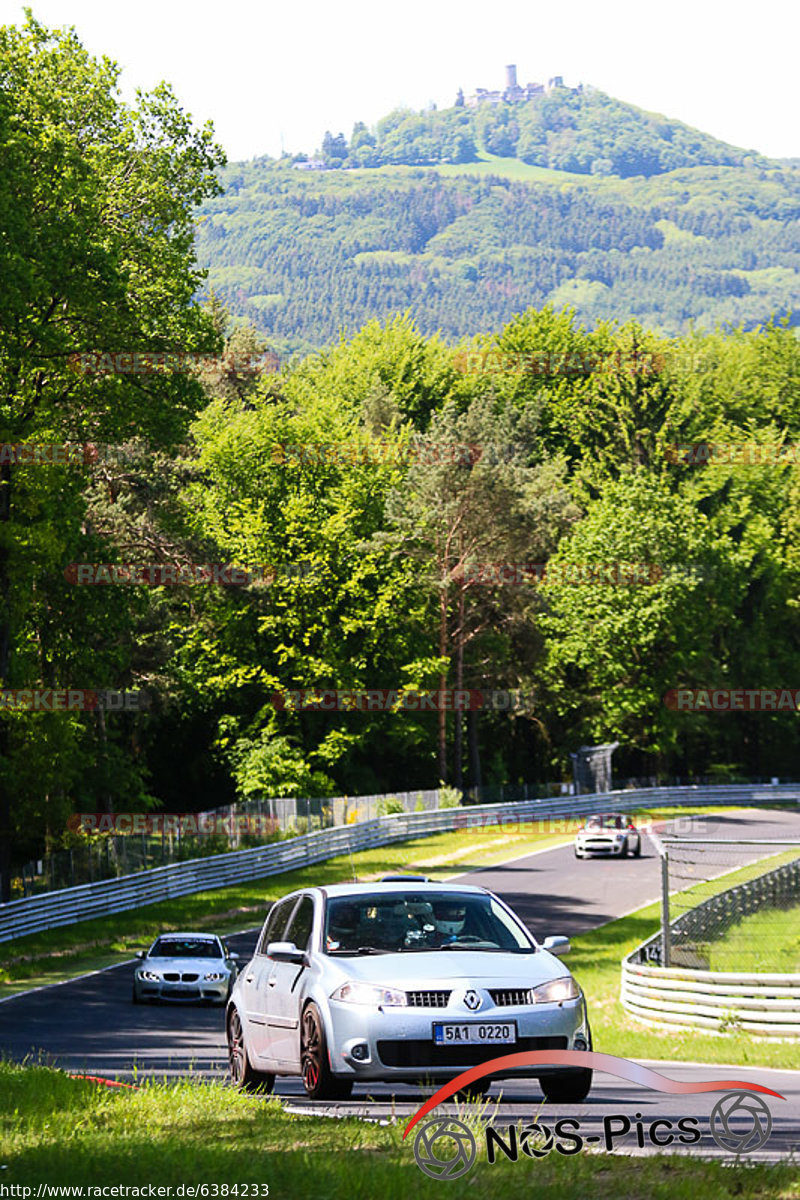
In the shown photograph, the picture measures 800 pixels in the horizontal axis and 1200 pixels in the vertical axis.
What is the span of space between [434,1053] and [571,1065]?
81 centimetres

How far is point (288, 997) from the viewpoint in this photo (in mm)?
10125

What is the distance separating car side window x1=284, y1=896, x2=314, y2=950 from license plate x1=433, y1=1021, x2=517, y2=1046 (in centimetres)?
170

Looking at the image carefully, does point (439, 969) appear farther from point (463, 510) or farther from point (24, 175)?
point (463, 510)

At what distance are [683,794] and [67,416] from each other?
44711 millimetres

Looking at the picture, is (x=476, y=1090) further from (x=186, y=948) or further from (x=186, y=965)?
(x=186, y=948)

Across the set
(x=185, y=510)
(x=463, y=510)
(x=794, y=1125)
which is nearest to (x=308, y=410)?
(x=463, y=510)

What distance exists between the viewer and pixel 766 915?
25016 mm

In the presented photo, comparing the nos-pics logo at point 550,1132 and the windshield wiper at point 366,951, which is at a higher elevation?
the windshield wiper at point 366,951

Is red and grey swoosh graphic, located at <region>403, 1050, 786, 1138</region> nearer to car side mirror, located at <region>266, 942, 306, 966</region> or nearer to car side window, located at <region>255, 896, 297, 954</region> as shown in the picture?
car side mirror, located at <region>266, 942, 306, 966</region>

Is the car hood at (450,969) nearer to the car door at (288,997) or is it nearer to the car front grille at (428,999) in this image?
the car front grille at (428,999)

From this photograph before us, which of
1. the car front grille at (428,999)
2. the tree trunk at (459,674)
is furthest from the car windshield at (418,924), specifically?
the tree trunk at (459,674)

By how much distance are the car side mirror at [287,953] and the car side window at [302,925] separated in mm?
123

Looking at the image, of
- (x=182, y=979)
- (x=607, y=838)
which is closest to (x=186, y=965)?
(x=182, y=979)

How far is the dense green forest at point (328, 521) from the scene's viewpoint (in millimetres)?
35469
